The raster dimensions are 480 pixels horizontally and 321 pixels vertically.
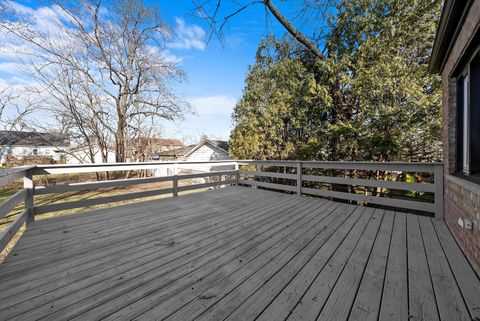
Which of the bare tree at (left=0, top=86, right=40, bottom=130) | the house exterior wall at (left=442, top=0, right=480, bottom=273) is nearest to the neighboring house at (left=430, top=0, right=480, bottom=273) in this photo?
the house exterior wall at (left=442, top=0, right=480, bottom=273)

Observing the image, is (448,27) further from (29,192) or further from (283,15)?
(29,192)

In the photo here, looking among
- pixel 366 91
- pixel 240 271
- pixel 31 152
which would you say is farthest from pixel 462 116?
pixel 31 152

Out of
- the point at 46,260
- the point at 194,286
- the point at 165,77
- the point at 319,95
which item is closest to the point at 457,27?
the point at 319,95

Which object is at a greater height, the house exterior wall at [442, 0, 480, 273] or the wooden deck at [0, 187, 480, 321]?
the house exterior wall at [442, 0, 480, 273]

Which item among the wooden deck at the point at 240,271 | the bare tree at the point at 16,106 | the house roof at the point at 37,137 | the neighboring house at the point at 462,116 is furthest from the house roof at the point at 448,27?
the house roof at the point at 37,137

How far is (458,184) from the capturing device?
2236 millimetres

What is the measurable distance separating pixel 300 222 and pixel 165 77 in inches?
461

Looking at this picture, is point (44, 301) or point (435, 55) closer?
point (44, 301)

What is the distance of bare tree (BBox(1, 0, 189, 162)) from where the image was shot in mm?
8945

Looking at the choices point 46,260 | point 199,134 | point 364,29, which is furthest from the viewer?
point 199,134

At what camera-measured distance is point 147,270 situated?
69.9 inches

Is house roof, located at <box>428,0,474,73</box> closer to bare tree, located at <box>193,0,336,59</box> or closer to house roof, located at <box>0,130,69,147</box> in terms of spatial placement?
bare tree, located at <box>193,0,336,59</box>

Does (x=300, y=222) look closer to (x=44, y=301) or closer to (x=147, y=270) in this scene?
(x=147, y=270)

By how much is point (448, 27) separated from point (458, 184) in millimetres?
1794
